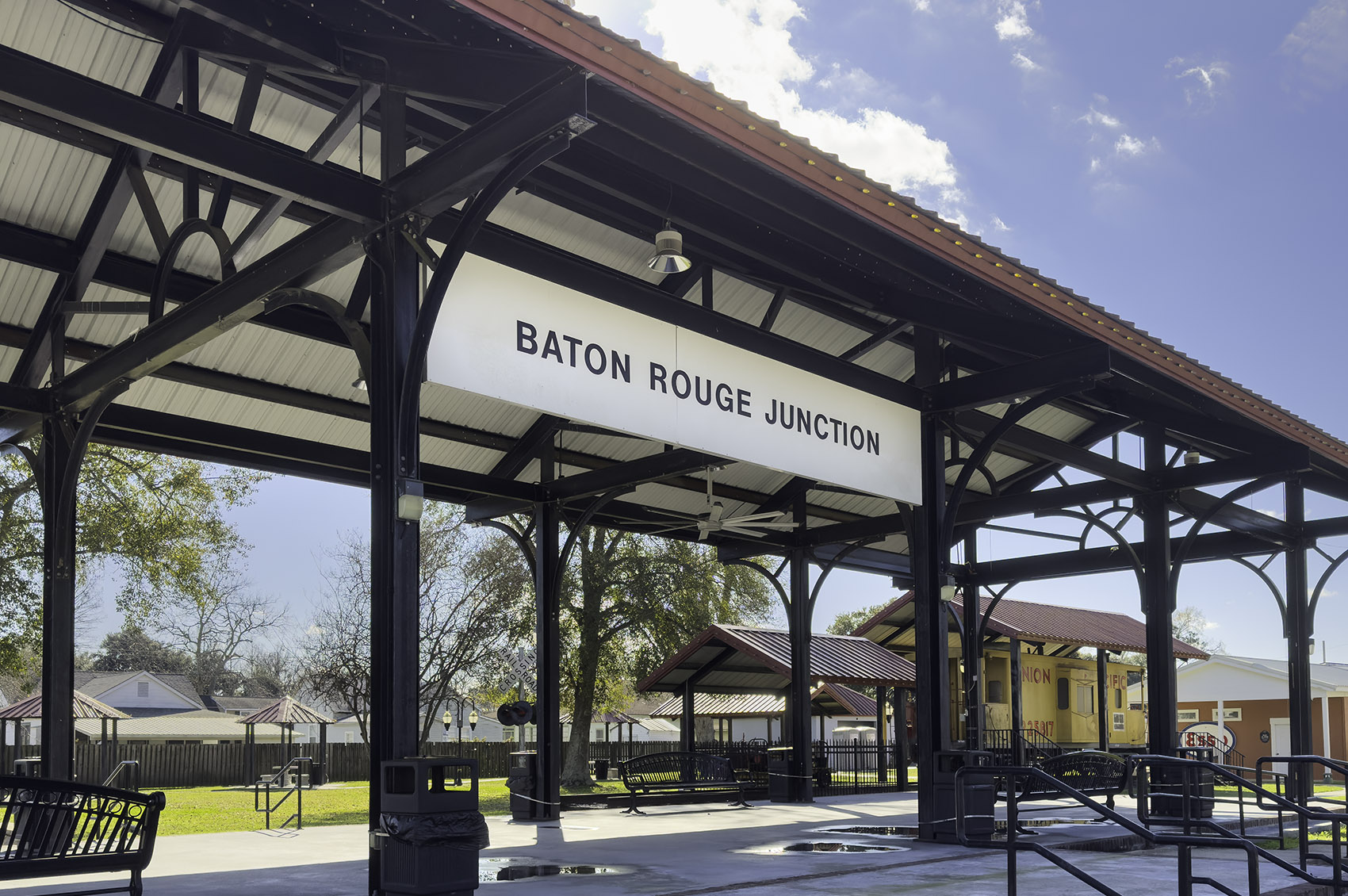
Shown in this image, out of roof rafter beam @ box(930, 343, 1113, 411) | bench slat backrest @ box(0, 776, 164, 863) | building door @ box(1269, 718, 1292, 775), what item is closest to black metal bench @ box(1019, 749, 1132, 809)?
roof rafter beam @ box(930, 343, 1113, 411)

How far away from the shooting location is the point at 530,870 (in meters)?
9.75

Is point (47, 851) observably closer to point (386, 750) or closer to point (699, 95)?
point (386, 750)

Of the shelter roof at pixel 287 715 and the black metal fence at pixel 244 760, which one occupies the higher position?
the shelter roof at pixel 287 715

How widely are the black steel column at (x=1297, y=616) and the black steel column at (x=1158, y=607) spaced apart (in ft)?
8.69

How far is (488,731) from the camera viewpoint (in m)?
86.6

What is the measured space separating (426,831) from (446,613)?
2477 cm

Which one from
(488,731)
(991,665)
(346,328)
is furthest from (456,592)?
(488,731)

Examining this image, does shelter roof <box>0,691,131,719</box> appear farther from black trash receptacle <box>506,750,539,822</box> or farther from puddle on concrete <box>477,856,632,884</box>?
puddle on concrete <box>477,856,632,884</box>

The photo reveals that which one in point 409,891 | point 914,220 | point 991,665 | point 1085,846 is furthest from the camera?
point 991,665

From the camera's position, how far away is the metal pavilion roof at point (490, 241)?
22.7 feet

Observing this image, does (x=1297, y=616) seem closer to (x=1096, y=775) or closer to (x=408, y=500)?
(x=1096, y=775)

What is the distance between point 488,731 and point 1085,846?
258ft

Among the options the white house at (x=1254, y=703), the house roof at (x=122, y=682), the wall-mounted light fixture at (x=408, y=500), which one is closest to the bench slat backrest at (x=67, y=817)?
the wall-mounted light fixture at (x=408, y=500)

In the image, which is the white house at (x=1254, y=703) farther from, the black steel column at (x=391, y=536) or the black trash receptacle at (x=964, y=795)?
the black steel column at (x=391, y=536)
